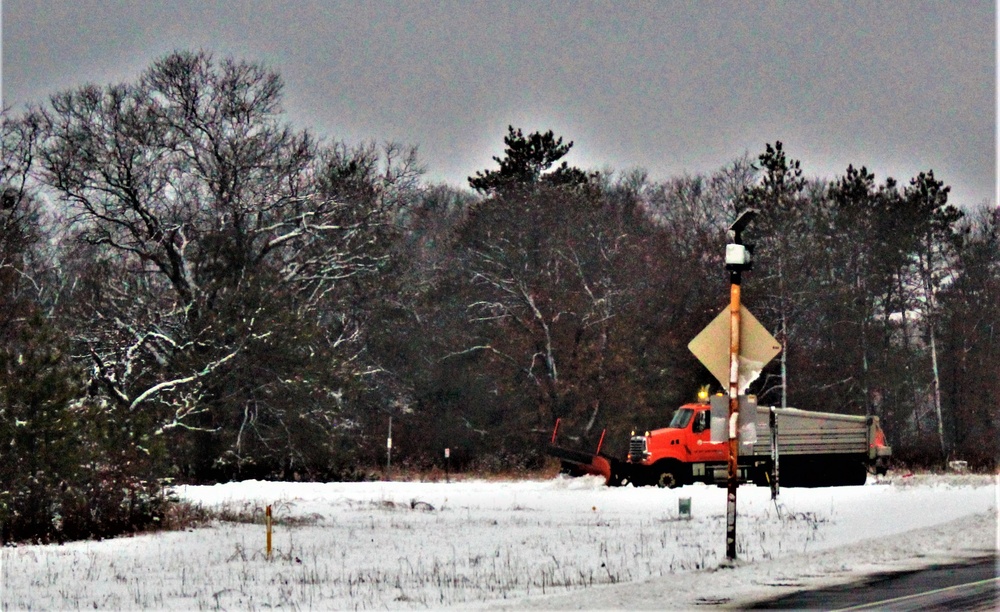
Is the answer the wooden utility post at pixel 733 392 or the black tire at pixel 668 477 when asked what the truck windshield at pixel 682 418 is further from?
the wooden utility post at pixel 733 392

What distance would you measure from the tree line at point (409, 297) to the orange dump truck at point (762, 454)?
10.4 meters

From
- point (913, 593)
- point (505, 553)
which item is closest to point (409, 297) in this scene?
point (505, 553)

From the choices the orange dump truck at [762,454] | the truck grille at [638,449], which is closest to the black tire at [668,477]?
the orange dump truck at [762,454]

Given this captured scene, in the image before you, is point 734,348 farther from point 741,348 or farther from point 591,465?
point 591,465

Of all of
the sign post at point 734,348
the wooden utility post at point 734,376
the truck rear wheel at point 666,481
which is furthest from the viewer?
the truck rear wheel at point 666,481

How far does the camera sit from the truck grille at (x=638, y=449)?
136 ft

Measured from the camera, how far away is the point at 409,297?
61.2m

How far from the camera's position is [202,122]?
49.1m

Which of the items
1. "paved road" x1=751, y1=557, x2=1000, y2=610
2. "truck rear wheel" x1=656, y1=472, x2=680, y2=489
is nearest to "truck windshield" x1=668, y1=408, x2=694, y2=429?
"truck rear wheel" x1=656, y1=472, x2=680, y2=489

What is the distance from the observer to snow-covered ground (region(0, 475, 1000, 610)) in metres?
16.2

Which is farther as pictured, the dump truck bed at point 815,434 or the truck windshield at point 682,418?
the truck windshield at point 682,418

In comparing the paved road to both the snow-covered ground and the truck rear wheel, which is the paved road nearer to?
the snow-covered ground

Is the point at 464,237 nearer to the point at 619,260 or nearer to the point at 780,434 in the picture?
the point at 619,260

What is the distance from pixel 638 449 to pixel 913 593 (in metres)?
26.3
